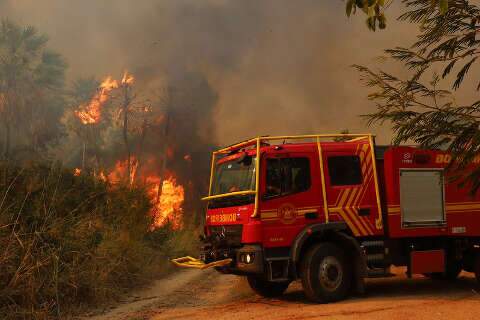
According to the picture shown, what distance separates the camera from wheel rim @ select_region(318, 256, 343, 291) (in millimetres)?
8164

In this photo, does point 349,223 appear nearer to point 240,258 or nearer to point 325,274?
point 325,274

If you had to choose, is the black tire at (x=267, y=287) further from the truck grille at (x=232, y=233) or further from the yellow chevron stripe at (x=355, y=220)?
the yellow chevron stripe at (x=355, y=220)

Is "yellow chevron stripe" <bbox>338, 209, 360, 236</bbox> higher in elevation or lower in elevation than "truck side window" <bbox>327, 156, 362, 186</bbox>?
lower

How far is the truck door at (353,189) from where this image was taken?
8445 millimetres

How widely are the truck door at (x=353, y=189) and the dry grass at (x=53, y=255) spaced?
445cm

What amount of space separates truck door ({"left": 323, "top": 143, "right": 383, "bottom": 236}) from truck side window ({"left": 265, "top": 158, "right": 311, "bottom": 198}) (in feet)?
1.26

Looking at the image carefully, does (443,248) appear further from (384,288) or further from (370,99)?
(370,99)

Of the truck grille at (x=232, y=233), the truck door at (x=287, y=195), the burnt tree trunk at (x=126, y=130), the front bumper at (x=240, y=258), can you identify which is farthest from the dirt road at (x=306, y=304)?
the burnt tree trunk at (x=126, y=130)

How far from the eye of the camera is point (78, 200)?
41.9 feet

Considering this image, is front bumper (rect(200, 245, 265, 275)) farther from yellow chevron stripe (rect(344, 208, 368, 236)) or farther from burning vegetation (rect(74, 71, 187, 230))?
burning vegetation (rect(74, 71, 187, 230))

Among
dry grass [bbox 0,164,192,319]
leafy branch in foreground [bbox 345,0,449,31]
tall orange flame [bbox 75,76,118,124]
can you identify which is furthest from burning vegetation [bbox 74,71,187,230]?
leafy branch in foreground [bbox 345,0,449,31]

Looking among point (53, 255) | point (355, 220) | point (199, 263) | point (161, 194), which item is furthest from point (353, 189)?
point (161, 194)

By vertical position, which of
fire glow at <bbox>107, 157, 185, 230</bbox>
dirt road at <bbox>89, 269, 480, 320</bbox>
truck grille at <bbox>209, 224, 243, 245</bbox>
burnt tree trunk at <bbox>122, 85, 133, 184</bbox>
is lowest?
dirt road at <bbox>89, 269, 480, 320</bbox>

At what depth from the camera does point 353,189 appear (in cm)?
856
